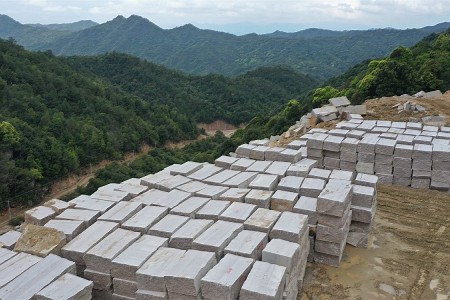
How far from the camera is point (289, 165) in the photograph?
805cm

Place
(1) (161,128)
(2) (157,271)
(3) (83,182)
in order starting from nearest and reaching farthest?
(2) (157,271), (3) (83,182), (1) (161,128)

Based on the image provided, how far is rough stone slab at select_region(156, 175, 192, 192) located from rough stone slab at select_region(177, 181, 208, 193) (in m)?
0.12

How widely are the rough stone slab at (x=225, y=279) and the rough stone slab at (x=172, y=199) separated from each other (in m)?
1.86

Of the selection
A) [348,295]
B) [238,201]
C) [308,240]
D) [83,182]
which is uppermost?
[238,201]

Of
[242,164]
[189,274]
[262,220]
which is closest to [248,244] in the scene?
[262,220]

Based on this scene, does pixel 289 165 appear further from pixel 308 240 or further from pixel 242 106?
pixel 242 106

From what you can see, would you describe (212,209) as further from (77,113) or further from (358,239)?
(77,113)

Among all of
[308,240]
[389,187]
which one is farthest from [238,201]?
[389,187]

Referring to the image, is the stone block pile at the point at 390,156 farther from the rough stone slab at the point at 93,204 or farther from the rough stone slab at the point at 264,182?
the rough stone slab at the point at 93,204

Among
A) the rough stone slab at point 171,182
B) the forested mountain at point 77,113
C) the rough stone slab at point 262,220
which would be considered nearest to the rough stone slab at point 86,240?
the rough stone slab at point 171,182

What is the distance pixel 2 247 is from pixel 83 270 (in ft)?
3.96

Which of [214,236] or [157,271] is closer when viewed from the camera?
[157,271]

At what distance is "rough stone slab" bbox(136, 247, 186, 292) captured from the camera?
4496mm

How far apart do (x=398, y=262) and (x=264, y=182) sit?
8.26ft
